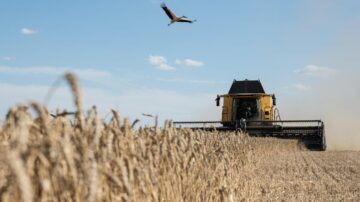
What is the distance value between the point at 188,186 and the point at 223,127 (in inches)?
785

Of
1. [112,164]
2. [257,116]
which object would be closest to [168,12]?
[112,164]

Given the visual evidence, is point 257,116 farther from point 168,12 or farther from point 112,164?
point 112,164

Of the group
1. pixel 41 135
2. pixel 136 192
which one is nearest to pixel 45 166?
pixel 41 135

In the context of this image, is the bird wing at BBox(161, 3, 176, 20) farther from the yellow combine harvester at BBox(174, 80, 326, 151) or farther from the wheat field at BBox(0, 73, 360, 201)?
the yellow combine harvester at BBox(174, 80, 326, 151)

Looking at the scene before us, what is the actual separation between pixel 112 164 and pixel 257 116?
2403cm

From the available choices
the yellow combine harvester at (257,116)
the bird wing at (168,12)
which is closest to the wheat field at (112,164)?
the bird wing at (168,12)

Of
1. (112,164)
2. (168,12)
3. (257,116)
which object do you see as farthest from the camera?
(257,116)

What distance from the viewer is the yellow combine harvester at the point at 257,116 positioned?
26328mm

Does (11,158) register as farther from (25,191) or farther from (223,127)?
(223,127)

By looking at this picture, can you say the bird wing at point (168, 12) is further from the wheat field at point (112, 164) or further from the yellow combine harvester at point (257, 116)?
the yellow combine harvester at point (257, 116)

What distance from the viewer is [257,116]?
26922mm

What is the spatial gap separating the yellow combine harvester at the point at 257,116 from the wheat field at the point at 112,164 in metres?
14.9

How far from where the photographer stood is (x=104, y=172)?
271 cm

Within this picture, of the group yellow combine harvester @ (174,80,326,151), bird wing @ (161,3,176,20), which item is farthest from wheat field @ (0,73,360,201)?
yellow combine harvester @ (174,80,326,151)
